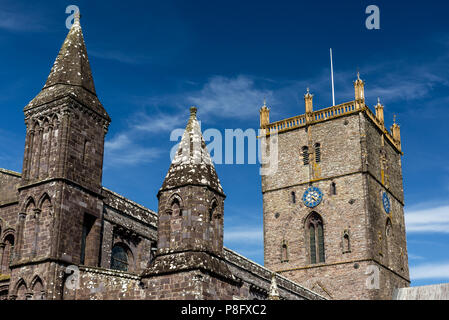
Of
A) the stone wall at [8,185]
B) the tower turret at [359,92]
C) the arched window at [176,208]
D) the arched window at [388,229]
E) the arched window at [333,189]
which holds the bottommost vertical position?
the arched window at [176,208]

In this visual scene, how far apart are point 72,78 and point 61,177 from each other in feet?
13.9

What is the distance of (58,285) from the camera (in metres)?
20.2

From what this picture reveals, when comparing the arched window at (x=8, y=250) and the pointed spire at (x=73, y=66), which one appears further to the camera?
the arched window at (x=8, y=250)

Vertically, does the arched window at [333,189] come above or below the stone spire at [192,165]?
above

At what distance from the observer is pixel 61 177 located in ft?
70.7

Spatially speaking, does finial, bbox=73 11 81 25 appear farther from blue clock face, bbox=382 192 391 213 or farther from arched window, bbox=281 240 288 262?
blue clock face, bbox=382 192 391 213

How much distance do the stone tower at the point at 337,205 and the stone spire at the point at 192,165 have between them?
33.3 m

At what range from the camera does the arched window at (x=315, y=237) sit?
52.1 m

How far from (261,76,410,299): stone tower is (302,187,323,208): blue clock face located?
8 centimetres


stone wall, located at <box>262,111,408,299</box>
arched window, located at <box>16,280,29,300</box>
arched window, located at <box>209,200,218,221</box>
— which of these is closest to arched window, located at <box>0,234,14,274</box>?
arched window, located at <box>16,280,29,300</box>

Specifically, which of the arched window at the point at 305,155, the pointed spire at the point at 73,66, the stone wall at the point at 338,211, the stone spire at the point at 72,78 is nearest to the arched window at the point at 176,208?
the stone spire at the point at 72,78

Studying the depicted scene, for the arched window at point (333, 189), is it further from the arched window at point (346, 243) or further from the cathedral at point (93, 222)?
the cathedral at point (93, 222)

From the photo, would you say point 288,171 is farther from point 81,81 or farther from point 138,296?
point 138,296
